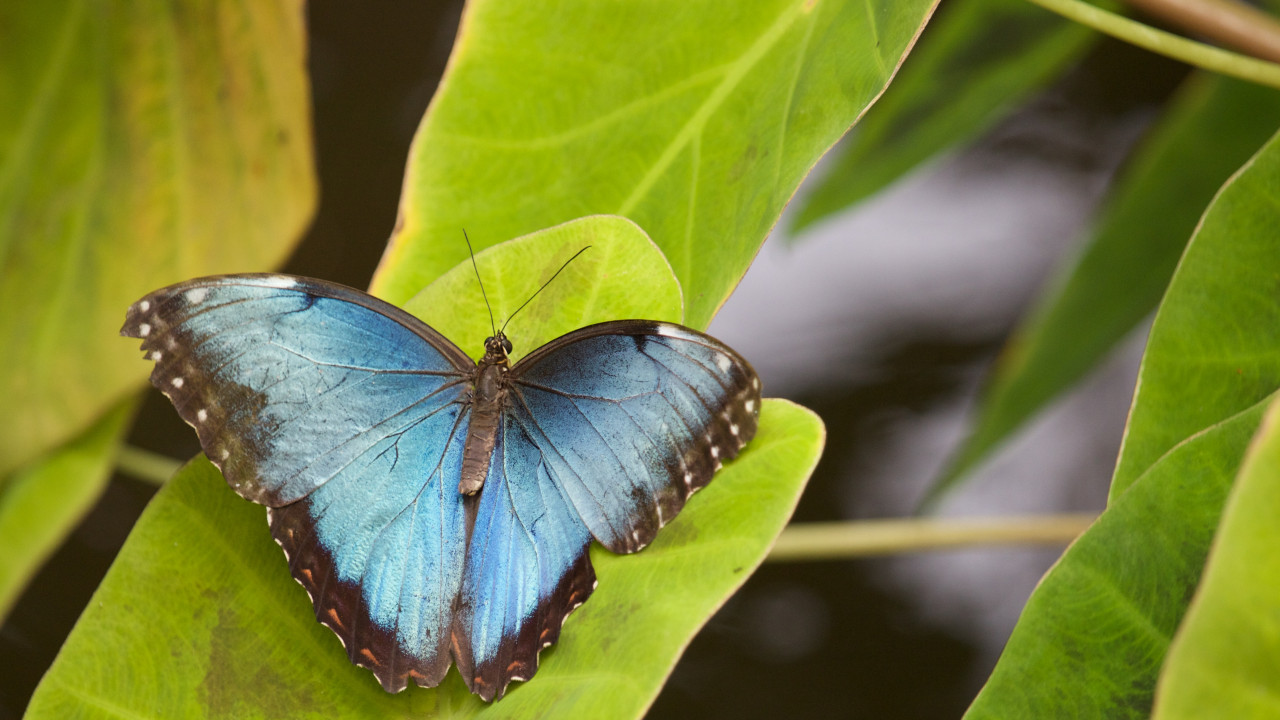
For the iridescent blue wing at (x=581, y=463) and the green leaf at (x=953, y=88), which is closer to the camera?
the iridescent blue wing at (x=581, y=463)

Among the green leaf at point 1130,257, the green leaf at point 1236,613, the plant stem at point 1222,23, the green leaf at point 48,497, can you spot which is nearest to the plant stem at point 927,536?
the green leaf at point 1130,257

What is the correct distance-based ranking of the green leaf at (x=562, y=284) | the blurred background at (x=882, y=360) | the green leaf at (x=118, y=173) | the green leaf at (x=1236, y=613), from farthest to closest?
the blurred background at (x=882, y=360) < the green leaf at (x=118, y=173) < the green leaf at (x=562, y=284) < the green leaf at (x=1236, y=613)

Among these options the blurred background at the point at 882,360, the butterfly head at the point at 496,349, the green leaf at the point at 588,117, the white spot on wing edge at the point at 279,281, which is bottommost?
the blurred background at the point at 882,360

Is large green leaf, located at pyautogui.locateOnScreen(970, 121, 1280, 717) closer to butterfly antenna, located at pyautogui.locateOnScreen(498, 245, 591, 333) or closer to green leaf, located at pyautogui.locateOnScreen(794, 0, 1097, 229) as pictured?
butterfly antenna, located at pyautogui.locateOnScreen(498, 245, 591, 333)

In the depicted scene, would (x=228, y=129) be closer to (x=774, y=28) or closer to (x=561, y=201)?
(x=561, y=201)

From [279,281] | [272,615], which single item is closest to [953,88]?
[279,281]

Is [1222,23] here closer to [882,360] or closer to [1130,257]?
[1130,257]

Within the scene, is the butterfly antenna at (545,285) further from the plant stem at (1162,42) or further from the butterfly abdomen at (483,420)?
the plant stem at (1162,42)
